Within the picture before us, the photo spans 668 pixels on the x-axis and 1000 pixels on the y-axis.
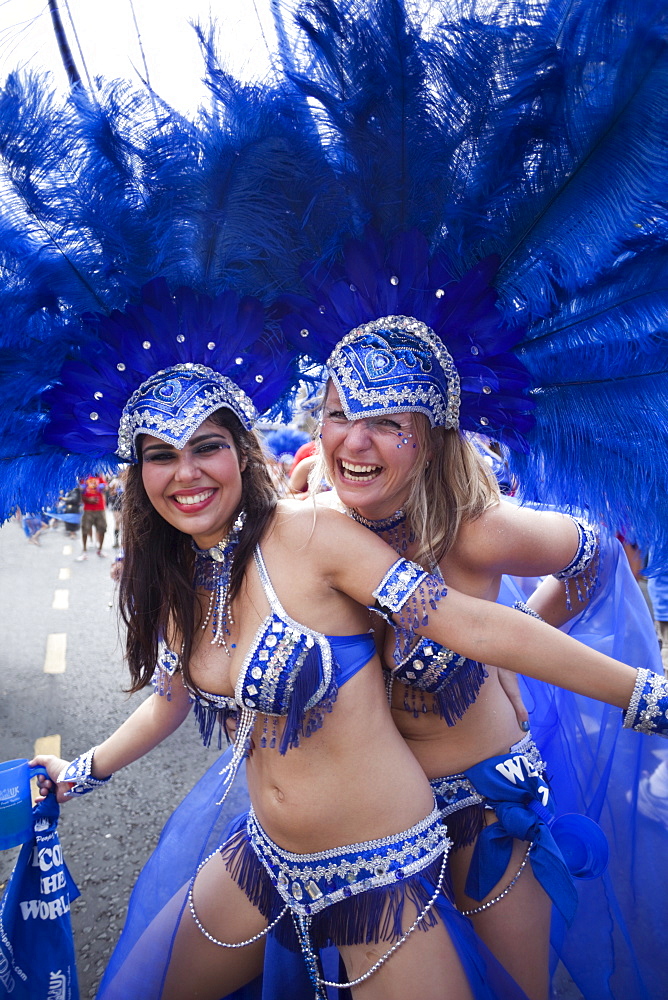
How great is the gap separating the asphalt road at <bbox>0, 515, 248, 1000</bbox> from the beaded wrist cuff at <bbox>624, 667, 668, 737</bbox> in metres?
1.61

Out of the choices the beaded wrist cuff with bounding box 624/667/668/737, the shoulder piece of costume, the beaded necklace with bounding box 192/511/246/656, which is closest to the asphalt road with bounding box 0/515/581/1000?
the beaded necklace with bounding box 192/511/246/656

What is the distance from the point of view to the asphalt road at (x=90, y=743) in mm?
3207

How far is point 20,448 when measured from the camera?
6.57ft

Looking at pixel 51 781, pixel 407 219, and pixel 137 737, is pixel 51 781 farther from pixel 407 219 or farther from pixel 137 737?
pixel 407 219

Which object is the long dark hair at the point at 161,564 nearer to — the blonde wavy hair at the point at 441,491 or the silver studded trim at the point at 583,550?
the blonde wavy hair at the point at 441,491

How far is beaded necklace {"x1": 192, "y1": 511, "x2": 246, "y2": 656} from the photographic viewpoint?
1.84 metres

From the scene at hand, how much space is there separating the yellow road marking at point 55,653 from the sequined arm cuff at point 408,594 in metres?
5.36

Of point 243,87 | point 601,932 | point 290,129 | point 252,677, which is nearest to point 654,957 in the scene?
point 601,932

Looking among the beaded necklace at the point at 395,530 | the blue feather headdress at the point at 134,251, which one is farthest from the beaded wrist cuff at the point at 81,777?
the beaded necklace at the point at 395,530

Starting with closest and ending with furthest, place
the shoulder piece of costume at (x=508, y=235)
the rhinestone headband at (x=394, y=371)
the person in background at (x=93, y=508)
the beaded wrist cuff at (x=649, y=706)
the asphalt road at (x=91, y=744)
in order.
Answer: the shoulder piece of costume at (x=508, y=235), the beaded wrist cuff at (x=649, y=706), the rhinestone headband at (x=394, y=371), the asphalt road at (x=91, y=744), the person in background at (x=93, y=508)

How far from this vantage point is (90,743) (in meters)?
4.77

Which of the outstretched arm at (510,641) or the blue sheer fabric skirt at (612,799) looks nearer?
the outstretched arm at (510,641)

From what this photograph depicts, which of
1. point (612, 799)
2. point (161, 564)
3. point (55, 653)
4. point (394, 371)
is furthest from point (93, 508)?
point (394, 371)

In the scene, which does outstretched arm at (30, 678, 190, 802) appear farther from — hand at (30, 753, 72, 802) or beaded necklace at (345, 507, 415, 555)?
beaded necklace at (345, 507, 415, 555)
